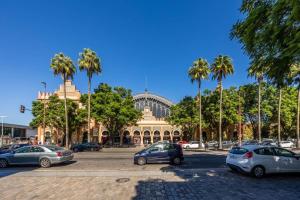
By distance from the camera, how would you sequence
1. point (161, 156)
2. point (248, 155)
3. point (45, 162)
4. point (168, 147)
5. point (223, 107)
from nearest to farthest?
point (248, 155), point (45, 162), point (161, 156), point (168, 147), point (223, 107)

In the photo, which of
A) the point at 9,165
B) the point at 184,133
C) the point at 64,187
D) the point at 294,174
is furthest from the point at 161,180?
the point at 184,133

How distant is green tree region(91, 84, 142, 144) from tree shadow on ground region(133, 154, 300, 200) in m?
34.0

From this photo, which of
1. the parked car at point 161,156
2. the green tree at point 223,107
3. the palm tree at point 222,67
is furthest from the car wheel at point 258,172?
the green tree at point 223,107

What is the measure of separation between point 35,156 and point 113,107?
28.4 meters

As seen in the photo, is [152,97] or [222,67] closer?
[222,67]

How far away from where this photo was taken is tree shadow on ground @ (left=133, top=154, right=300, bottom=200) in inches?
372

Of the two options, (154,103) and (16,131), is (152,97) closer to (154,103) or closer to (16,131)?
(154,103)

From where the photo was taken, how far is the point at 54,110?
5169cm

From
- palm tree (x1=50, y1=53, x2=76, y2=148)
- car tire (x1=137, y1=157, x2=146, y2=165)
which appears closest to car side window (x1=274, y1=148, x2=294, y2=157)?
car tire (x1=137, y1=157, x2=146, y2=165)

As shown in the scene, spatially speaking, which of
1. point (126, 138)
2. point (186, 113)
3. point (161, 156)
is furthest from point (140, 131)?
point (161, 156)

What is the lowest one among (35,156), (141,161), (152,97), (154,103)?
(141,161)

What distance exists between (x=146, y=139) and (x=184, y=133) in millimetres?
9641

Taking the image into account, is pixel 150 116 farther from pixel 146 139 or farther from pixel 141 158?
pixel 141 158

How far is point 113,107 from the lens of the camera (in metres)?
46.9
